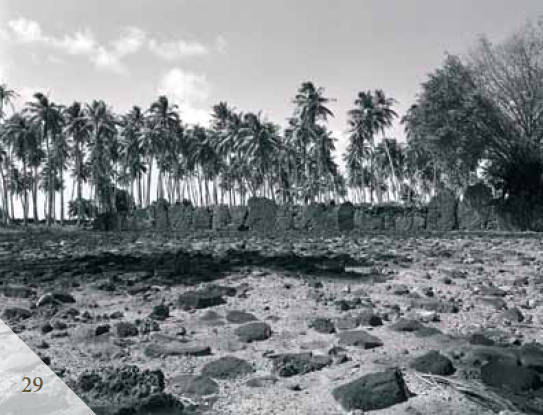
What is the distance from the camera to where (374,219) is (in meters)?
22.2

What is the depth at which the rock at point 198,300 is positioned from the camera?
475cm

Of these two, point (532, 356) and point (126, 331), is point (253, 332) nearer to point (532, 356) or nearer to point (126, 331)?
point (126, 331)

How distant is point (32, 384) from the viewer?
3.07 m

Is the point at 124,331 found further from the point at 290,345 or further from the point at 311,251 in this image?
the point at 311,251

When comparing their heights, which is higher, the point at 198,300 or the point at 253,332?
the point at 198,300

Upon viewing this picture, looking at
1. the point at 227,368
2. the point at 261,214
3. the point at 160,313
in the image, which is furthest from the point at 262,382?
the point at 261,214

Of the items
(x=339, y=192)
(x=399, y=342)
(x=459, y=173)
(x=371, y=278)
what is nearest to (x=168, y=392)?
(x=399, y=342)

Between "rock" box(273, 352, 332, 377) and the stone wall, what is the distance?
16.8m

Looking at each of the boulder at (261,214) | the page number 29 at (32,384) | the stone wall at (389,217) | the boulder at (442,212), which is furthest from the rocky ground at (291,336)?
the boulder at (261,214)

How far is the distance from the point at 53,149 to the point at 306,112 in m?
31.0

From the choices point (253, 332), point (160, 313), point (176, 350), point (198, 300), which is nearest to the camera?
point (176, 350)

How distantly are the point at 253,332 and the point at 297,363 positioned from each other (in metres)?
0.75

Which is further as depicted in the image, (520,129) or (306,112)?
(306,112)

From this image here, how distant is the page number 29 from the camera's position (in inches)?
117
